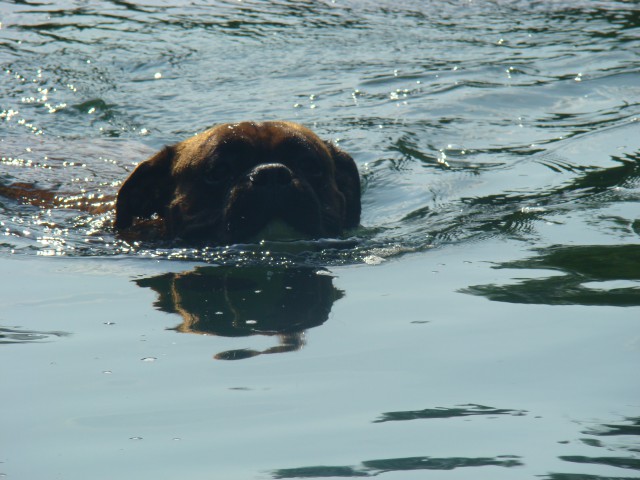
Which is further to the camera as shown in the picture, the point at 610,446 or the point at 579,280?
the point at 579,280

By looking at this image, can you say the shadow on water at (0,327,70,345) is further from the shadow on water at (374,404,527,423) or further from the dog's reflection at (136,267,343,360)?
the shadow on water at (374,404,527,423)

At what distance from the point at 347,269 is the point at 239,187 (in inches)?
30.7

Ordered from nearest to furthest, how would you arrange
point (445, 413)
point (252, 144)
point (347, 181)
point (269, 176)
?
point (445, 413) < point (269, 176) < point (252, 144) < point (347, 181)

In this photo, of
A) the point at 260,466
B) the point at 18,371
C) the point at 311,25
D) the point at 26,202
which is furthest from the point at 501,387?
the point at 311,25

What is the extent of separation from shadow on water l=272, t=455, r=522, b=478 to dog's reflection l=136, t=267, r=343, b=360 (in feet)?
3.12

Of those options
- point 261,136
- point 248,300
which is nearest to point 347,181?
point 261,136

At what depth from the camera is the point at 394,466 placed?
2604 millimetres

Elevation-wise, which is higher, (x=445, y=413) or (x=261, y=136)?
(x=261, y=136)

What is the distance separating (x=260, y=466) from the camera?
262cm

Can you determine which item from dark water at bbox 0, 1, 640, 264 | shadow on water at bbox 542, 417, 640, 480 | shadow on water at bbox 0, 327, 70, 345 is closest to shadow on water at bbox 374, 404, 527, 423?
shadow on water at bbox 542, 417, 640, 480

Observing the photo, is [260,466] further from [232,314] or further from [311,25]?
[311,25]

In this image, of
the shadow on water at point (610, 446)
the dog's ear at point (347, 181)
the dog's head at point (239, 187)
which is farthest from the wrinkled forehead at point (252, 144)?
the shadow on water at point (610, 446)

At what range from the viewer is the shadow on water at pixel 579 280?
13.6ft

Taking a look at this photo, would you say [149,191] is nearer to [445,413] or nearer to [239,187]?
[239,187]
